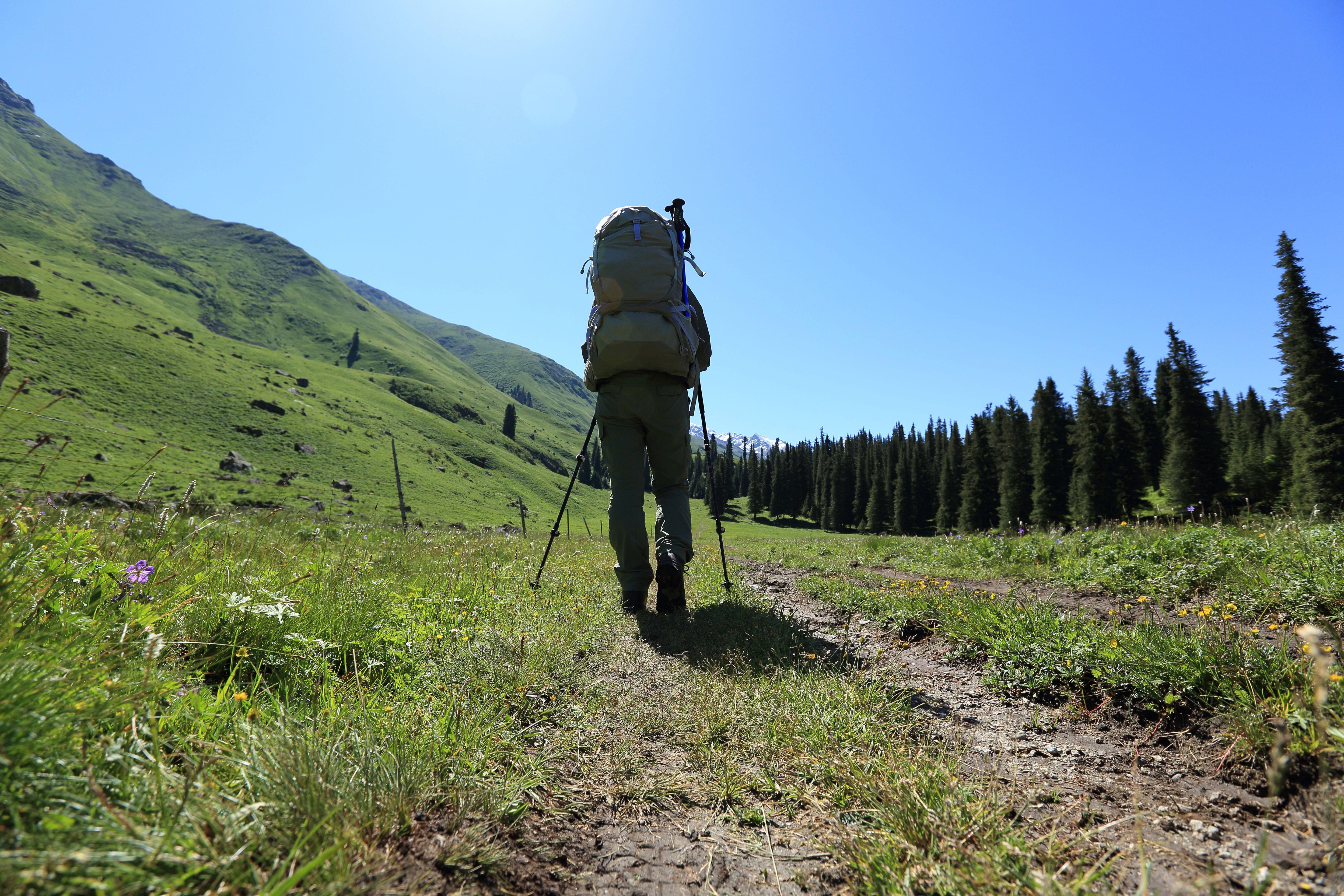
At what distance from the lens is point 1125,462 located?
49.2m

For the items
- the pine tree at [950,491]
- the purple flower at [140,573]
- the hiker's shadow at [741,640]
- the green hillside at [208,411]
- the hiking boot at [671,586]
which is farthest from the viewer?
the pine tree at [950,491]

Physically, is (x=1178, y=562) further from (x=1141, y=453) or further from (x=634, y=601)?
(x=1141, y=453)

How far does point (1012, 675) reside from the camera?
3170 millimetres

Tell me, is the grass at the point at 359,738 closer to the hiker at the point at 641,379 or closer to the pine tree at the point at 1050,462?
the hiker at the point at 641,379

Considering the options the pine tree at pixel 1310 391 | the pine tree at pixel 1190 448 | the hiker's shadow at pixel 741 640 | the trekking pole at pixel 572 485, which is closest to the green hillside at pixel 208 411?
the hiker's shadow at pixel 741 640

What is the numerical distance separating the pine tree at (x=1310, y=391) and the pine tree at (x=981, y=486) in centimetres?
2789

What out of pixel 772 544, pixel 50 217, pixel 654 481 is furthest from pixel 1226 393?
pixel 50 217

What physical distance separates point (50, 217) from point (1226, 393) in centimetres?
29020

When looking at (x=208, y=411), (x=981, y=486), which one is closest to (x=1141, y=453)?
(x=981, y=486)

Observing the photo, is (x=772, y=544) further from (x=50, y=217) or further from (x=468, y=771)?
(x=50, y=217)

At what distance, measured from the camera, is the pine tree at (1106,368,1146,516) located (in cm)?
4706

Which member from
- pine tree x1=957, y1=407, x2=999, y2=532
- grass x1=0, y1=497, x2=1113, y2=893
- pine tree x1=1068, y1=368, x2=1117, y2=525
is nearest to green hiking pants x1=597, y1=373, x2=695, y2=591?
grass x1=0, y1=497, x2=1113, y2=893

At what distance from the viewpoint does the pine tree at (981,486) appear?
200ft

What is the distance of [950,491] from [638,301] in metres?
75.8
